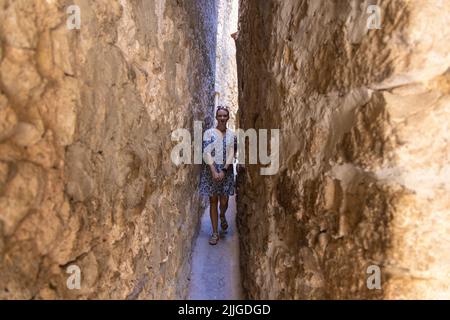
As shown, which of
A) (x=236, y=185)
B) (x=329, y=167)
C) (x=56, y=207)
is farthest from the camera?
(x=236, y=185)

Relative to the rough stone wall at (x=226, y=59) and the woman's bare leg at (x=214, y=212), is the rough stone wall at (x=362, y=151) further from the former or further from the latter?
the rough stone wall at (x=226, y=59)

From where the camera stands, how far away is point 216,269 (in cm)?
251

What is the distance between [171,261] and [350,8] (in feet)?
4.95

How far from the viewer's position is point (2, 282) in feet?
2.56

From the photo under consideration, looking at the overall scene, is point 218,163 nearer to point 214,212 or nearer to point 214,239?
point 214,212

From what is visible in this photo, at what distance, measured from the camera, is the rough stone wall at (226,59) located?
19.2 ft

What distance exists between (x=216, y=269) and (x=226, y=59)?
16.0 feet

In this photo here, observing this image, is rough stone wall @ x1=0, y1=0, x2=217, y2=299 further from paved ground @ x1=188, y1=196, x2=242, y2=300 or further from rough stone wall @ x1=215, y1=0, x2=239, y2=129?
rough stone wall @ x1=215, y1=0, x2=239, y2=129

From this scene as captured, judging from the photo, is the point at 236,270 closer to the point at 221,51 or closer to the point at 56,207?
the point at 56,207

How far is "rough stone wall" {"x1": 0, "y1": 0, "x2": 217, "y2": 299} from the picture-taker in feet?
2.76

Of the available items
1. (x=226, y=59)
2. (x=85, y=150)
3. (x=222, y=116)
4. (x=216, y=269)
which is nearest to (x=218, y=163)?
(x=222, y=116)

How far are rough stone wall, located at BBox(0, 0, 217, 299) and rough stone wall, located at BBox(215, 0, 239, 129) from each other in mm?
4032

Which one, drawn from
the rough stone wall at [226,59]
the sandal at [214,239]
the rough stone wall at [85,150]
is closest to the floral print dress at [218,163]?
the sandal at [214,239]

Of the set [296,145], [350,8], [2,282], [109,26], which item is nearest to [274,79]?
[296,145]
